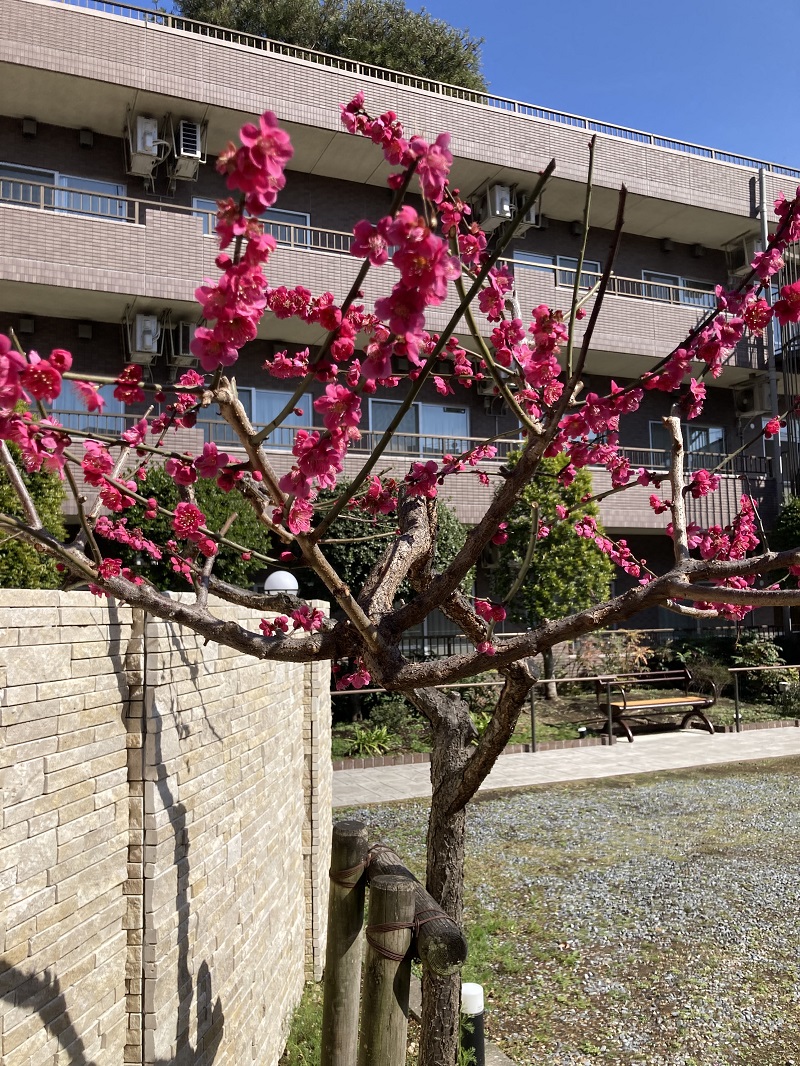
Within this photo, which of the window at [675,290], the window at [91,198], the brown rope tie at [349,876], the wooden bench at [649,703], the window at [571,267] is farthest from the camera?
the window at [675,290]

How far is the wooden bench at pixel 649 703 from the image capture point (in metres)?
14.3

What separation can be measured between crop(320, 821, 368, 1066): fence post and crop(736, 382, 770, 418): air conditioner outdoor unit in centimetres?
2053

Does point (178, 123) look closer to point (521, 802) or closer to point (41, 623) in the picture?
point (521, 802)

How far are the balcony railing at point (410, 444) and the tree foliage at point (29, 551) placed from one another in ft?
5.65

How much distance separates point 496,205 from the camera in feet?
61.9

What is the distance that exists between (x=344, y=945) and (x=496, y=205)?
1778cm

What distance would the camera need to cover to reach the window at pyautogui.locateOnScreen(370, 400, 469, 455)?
1831 cm

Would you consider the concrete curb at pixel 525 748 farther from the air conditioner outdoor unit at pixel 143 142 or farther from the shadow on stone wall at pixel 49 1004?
the air conditioner outdoor unit at pixel 143 142

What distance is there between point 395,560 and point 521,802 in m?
7.35

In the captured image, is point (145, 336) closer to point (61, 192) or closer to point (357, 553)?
point (61, 192)

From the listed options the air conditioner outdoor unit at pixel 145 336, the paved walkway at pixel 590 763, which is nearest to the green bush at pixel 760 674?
the paved walkway at pixel 590 763

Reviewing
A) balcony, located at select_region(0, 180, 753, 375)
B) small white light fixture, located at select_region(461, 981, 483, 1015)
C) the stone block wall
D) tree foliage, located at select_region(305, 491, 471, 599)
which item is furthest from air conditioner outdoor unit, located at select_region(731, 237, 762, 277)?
the stone block wall

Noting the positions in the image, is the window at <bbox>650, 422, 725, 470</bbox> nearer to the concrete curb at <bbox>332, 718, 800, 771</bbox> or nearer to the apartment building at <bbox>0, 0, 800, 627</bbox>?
the apartment building at <bbox>0, 0, 800, 627</bbox>

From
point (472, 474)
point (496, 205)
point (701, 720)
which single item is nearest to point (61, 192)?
point (496, 205)
